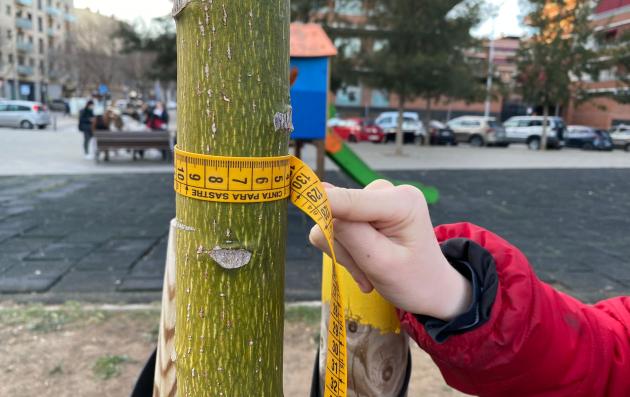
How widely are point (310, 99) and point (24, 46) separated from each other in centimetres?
6120

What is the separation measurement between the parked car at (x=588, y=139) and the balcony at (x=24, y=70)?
2133 inches

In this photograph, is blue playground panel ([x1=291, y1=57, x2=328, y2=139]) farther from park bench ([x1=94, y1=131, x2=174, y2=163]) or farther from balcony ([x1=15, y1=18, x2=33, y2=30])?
balcony ([x1=15, y1=18, x2=33, y2=30])

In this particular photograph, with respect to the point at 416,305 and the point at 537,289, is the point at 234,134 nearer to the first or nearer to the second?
the point at 416,305

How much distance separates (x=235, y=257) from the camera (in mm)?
969

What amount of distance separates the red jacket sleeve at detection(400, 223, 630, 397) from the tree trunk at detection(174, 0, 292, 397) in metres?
0.37

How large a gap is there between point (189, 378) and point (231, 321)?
16 cm

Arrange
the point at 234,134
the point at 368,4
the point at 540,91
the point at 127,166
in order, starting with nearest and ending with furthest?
the point at 234,134 < the point at 127,166 < the point at 368,4 < the point at 540,91

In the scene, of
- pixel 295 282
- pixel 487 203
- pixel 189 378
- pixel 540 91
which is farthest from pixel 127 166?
pixel 540 91

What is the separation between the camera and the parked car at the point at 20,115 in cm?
2520

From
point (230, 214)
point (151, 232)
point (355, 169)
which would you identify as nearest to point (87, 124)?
point (355, 169)

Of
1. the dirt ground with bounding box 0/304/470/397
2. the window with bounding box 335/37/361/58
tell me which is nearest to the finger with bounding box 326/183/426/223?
the dirt ground with bounding box 0/304/470/397

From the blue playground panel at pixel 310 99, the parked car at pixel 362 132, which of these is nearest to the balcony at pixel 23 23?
the parked car at pixel 362 132

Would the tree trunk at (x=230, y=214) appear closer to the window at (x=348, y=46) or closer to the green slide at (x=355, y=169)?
the green slide at (x=355, y=169)

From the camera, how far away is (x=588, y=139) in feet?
80.5
